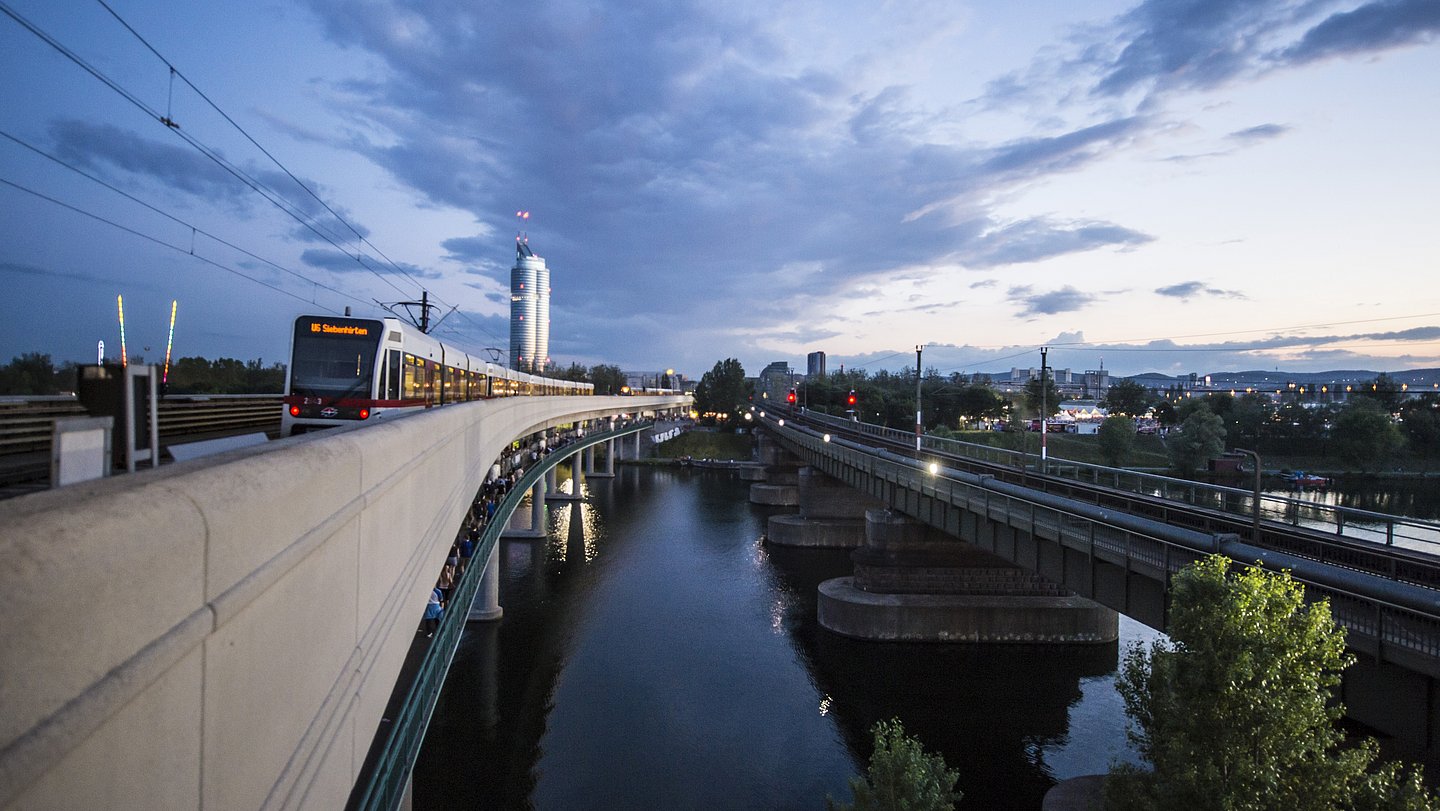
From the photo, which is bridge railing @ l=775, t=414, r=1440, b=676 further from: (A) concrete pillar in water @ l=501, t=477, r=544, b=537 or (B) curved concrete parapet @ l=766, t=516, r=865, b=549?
(A) concrete pillar in water @ l=501, t=477, r=544, b=537

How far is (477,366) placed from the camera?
35.8m

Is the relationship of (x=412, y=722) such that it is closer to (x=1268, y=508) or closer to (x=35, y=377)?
(x=35, y=377)

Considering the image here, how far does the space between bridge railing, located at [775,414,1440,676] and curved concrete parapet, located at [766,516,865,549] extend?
1985cm

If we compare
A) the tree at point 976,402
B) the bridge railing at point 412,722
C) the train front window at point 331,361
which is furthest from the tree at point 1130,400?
the bridge railing at point 412,722

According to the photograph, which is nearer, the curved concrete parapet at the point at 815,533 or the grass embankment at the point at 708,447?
the curved concrete parapet at the point at 815,533

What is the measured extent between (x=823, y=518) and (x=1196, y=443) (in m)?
41.1

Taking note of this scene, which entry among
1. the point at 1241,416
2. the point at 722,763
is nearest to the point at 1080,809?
the point at 722,763

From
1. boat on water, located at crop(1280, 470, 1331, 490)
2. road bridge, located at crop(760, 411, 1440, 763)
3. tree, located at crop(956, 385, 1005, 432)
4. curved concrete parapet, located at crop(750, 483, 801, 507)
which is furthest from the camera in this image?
tree, located at crop(956, 385, 1005, 432)

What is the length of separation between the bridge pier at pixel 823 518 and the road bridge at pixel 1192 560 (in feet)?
60.7

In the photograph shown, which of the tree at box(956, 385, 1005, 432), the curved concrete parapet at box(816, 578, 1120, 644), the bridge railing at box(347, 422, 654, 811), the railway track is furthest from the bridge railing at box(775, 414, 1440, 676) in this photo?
the tree at box(956, 385, 1005, 432)

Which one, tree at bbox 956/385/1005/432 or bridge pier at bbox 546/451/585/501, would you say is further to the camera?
tree at bbox 956/385/1005/432

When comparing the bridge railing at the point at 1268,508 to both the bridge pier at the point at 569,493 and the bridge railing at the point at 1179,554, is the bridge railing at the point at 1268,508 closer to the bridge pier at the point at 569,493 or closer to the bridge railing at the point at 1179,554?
the bridge railing at the point at 1179,554

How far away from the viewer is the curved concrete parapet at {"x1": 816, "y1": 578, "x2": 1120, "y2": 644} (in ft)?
98.5

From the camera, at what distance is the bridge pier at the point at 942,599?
30.0 metres
